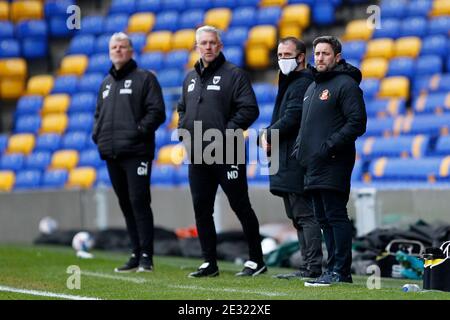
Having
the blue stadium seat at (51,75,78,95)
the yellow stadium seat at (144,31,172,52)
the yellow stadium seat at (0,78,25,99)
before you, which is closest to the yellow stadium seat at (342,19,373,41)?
the yellow stadium seat at (144,31,172,52)

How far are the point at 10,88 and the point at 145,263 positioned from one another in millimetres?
11091

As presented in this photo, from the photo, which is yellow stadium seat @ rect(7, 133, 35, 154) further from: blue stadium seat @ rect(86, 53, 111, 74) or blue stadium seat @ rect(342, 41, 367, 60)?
blue stadium seat @ rect(342, 41, 367, 60)

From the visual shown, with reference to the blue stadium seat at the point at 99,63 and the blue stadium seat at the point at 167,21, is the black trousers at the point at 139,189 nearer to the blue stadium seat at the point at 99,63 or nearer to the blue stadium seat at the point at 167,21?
the blue stadium seat at the point at 99,63

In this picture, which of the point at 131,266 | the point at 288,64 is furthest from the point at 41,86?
the point at 288,64

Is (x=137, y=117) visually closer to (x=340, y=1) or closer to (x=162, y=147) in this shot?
(x=162, y=147)

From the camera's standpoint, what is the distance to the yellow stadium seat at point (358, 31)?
55.4 feet

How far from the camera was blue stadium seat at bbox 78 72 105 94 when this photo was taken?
19234 mm

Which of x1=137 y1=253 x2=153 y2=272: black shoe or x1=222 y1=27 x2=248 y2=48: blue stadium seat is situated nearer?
x1=137 y1=253 x2=153 y2=272: black shoe

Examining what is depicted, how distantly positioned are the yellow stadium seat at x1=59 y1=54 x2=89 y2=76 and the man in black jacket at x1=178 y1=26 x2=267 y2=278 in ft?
35.9

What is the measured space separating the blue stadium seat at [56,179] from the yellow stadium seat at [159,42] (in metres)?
2.94

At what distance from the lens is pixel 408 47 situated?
16.0 meters

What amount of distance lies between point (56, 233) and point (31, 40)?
7.08m

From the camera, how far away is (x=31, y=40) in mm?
20391
